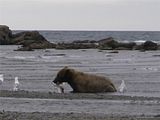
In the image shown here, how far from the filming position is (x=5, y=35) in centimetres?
8962

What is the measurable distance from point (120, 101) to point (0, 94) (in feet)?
15.0

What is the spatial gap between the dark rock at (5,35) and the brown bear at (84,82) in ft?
212

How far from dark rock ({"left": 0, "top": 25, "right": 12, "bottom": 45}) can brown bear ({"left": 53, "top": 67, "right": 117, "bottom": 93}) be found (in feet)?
212

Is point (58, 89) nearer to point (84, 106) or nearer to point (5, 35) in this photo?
point (84, 106)

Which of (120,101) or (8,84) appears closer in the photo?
(120,101)

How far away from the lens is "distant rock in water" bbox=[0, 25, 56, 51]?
79312mm

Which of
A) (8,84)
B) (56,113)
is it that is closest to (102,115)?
(56,113)

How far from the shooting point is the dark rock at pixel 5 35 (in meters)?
88.0

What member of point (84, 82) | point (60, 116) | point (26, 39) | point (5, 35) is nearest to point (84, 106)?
point (60, 116)

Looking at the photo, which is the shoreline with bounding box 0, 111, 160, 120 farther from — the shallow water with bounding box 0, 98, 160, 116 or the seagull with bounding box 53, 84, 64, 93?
the seagull with bounding box 53, 84, 64, 93

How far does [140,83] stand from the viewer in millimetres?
26734

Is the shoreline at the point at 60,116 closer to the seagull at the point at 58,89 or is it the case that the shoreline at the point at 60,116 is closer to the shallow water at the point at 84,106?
the shallow water at the point at 84,106

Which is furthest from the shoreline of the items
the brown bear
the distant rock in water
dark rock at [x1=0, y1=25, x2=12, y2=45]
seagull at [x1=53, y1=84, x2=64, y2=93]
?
dark rock at [x1=0, y1=25, x2=12, y2=45]

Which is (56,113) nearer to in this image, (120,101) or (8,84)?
(120,101)
